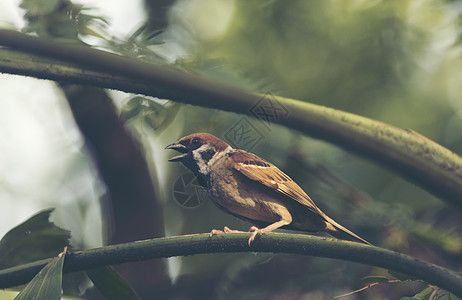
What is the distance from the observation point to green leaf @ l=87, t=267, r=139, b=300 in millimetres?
1111

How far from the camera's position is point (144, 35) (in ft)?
4.54

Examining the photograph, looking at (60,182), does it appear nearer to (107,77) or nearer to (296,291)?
(296,291)

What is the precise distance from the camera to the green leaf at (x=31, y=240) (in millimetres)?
1229

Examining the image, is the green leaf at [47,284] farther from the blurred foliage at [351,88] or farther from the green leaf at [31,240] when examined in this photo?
the blurred foliage at [351,88]

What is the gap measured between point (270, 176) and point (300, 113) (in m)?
0.22

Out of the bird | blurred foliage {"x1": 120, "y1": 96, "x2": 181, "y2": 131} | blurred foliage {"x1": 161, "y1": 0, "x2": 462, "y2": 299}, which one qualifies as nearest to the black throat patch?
the bird

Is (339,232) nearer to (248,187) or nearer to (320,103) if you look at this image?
(248,187)

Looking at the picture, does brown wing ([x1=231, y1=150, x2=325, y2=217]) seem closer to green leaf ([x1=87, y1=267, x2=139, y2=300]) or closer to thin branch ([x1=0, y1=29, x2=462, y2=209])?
thin branch ([x1=0, y1=29, x2=462, y2=209])

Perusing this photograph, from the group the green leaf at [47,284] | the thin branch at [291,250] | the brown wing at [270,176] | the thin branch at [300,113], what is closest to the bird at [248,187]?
the brown wing at [270,176]

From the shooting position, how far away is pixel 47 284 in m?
0.96

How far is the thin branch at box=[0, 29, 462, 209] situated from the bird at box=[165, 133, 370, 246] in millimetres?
142

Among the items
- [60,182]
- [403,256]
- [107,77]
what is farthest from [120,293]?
[60,182]

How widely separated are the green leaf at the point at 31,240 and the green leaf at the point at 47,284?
20 centimetres

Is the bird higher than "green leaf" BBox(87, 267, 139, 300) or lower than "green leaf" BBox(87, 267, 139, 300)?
higher
